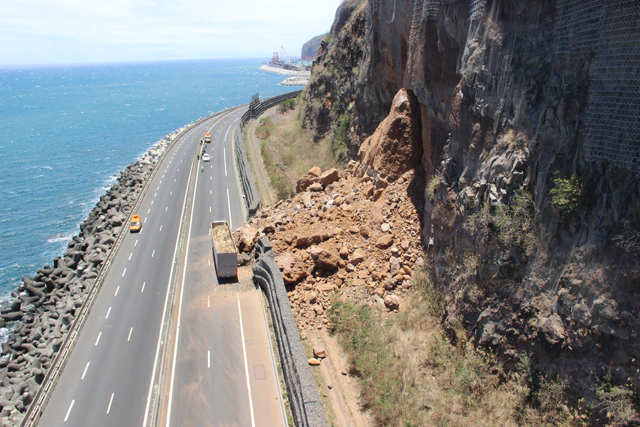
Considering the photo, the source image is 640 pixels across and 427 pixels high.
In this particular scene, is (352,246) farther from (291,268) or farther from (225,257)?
(225,257)

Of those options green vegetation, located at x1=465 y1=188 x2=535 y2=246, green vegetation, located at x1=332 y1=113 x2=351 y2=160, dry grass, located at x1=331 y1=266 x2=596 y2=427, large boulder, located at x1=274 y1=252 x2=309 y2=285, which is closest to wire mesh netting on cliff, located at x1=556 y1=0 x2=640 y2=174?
green vegetation, located at x1=465 y1=188 x2=535 y2=246

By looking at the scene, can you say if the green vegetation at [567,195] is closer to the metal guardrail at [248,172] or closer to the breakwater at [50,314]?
the breakwater at [50,314]

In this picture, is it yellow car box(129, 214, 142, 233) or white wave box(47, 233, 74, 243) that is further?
white wave box(47, 233, 74, 243)

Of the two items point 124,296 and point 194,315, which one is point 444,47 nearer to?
point 194,315

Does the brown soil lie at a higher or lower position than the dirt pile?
lower

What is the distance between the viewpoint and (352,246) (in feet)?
75.3

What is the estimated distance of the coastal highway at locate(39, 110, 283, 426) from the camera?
1778cm

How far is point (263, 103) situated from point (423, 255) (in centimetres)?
6941

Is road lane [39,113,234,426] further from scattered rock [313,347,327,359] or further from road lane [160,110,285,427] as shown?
scattered rock [313,347,327,359]

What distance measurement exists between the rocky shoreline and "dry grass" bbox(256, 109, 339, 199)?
48.3 feet

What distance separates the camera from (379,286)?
20.4 meters

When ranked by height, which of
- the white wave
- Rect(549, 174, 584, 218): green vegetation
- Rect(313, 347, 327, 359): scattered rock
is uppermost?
Rect(549, 174, 584, 218): green vegetation

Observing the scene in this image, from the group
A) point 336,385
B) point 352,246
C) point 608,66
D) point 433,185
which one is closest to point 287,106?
point 352,246

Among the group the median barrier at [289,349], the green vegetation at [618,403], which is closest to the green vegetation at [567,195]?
the green vegetation at [618,403]
